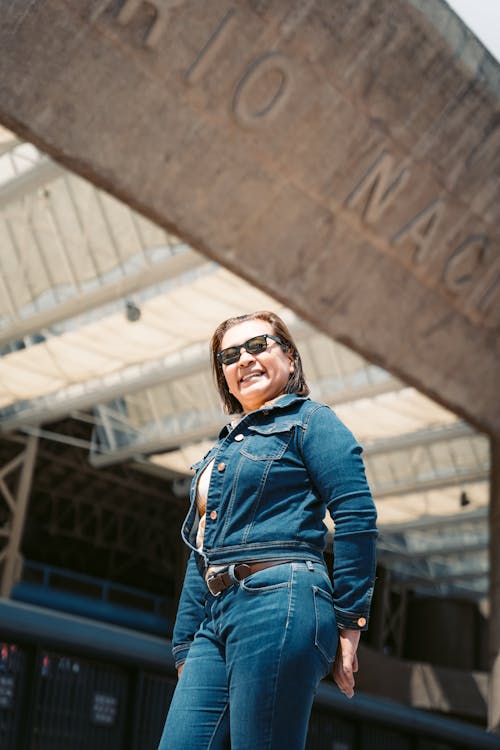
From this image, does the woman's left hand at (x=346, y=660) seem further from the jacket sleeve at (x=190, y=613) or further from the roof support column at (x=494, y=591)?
the roof support column at (x=494, y=591)

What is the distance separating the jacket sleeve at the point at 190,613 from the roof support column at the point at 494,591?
16.7m

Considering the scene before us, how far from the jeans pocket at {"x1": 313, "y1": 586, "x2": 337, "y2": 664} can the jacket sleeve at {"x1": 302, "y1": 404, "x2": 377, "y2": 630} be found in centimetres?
3

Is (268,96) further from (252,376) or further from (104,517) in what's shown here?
(104,517)

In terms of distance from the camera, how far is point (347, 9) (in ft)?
39.0

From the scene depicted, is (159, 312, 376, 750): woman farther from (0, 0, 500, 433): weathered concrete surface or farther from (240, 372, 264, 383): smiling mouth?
(0, 0, 500, 433): weathered concrete surface

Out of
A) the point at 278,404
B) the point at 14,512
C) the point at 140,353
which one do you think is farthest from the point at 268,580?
the point at 14,512

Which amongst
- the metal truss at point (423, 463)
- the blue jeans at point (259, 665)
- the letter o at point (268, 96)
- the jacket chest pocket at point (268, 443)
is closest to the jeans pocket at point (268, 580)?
the blue jeans at point (259, 665)

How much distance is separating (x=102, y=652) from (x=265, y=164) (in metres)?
8.22

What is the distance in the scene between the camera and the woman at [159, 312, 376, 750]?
91.6 inches

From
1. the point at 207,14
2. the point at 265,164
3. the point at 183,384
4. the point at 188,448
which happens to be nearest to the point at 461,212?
the point at 265,164

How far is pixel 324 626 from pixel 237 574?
27cm

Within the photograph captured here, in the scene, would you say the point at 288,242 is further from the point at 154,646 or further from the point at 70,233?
the point at 154,646

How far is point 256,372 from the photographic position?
112 inches

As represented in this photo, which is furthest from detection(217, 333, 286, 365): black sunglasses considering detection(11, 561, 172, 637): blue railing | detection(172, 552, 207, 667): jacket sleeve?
detection(11, 561, 172, 637): blue railing
